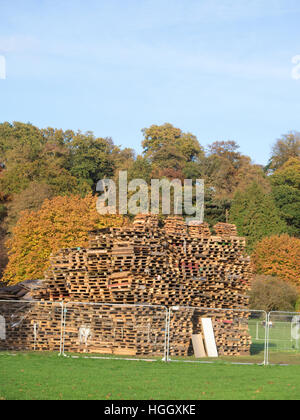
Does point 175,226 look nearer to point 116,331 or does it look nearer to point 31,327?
point 116,331

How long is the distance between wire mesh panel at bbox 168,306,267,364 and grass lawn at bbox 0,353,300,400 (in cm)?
419

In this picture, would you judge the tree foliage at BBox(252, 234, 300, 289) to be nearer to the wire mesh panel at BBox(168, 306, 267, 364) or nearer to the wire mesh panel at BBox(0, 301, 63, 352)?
the wire mesh panel at BBox(168, 306, 267, 364)

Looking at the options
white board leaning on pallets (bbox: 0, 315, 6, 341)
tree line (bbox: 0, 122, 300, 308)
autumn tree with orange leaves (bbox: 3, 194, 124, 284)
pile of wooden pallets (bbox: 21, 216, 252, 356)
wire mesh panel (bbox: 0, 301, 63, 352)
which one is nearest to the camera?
pile of wooden pallets (bbox: 21, 216, 252, 356)

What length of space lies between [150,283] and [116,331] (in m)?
2.36

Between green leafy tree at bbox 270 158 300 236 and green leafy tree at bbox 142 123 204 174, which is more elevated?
green leafy tree at bbox 142 123 204 174

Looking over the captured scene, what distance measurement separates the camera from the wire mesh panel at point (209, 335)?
24562 mm

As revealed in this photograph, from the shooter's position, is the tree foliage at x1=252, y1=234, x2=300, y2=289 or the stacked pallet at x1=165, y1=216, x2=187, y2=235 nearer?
the stacked pallet at x1=165, y1=216, x2=187, y2=235

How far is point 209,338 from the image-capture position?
25.1m

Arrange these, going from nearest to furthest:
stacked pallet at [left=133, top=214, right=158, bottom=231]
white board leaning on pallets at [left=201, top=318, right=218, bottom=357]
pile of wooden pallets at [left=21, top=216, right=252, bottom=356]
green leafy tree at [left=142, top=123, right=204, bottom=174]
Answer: pile of wooden pallets at [left=21, top=216, right=252, bottom=356]
white board leaning on pallets at [left=201, top=318, right=218, bottom=357]
stacked pallet at [left=133, top=214, right=158, bottom=231]
green leafy tree at [left=142, top=123, right=204, bottom=174]

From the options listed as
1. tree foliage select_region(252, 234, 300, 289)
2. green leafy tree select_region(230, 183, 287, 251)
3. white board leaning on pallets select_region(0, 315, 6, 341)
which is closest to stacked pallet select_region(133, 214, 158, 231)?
white board leaning on pallets select_region(0, 315, 6, 341)

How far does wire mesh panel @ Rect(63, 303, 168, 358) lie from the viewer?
23.6m

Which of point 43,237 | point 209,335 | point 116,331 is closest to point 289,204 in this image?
point 43,237

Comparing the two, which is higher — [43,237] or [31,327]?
[43,237]

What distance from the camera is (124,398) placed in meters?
12.5
